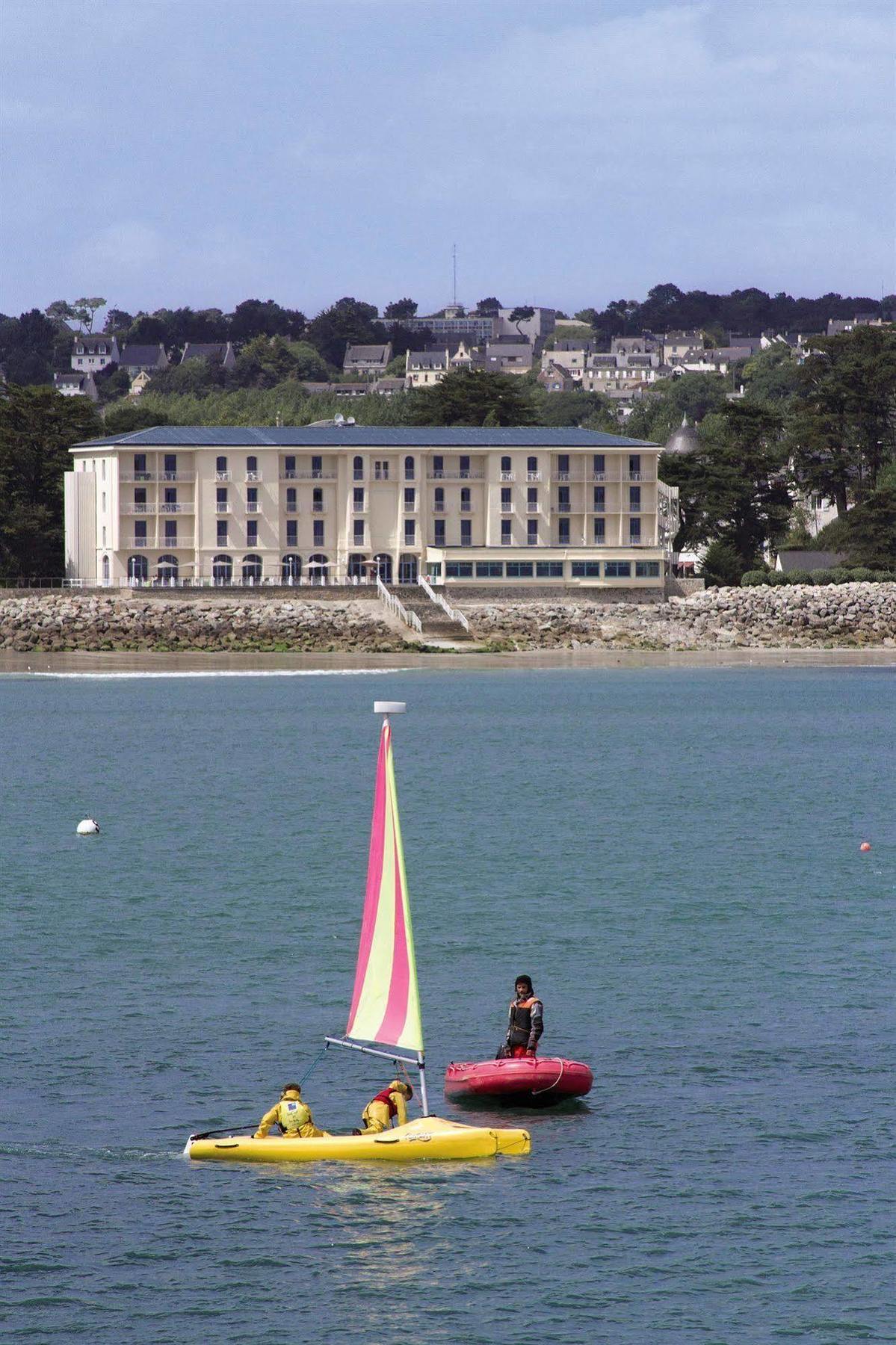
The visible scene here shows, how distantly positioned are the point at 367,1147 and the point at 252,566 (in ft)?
314

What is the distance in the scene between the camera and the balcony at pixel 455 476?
116438 mm

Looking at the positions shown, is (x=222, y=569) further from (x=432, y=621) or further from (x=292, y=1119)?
(x=292, y=1119)

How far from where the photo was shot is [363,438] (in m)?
117

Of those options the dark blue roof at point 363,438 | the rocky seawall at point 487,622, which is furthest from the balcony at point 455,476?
the rocky seawall at point 487,622

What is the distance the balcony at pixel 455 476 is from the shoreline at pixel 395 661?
49.8 feet

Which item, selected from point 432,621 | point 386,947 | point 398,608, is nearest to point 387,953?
point 386,947

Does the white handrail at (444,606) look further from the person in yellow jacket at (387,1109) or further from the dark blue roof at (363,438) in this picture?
the person in yellow jacket at (387,1109)

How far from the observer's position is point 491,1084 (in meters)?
21.0

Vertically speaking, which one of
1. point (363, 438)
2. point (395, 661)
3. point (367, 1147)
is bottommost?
point (395, 661)

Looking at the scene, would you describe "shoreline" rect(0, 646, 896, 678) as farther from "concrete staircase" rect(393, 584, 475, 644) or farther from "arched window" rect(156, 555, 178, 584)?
"arched window" rect(156, 555, 178, 584)

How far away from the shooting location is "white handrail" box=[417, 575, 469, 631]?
10669cm

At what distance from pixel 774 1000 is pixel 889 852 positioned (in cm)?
1553

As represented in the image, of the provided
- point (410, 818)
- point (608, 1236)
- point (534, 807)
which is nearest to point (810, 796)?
point (534, 807)

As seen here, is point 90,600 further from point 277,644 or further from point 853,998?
point 853,998
